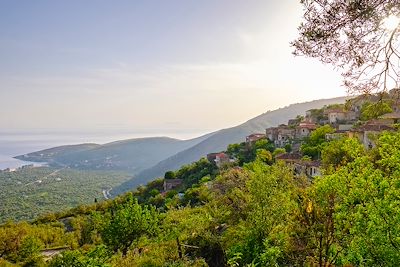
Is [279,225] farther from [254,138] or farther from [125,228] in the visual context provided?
[254,138]

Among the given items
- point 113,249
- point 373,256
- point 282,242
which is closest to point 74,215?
point 113,249

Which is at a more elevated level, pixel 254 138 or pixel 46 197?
pixel 254 138

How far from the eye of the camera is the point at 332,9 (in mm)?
7051

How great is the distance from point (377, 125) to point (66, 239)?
3606cm

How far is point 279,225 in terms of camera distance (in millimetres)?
14703

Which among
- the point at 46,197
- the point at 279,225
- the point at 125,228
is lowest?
the point at 46,197

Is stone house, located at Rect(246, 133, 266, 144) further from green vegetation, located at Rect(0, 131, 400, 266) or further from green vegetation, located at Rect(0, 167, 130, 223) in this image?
green vegetation, located at Rect(0, 167, 130, 223)

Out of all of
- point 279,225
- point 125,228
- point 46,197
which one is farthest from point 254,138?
point 46,197

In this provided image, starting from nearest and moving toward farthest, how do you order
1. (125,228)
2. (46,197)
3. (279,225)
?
(279,225) < (125,228) < (46,197)

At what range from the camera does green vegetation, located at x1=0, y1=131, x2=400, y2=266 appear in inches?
309

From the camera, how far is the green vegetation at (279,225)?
7.85m

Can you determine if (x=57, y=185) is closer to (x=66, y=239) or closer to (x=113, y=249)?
(x=66, y=239)

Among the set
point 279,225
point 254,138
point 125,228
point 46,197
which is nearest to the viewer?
point 279,225

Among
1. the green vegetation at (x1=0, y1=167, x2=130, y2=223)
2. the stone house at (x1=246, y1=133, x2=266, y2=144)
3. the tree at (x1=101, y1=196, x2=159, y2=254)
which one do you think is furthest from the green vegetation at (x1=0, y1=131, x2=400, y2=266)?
the green vegetation at (x1=0, y1=167, x2=130, y2=223)
